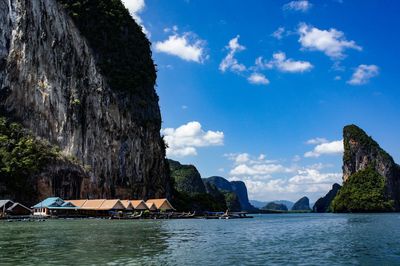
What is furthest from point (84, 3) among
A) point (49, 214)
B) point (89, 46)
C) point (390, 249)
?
point (390, 249)

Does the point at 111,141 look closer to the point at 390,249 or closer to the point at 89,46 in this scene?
the point at 89,46

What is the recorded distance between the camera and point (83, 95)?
105m

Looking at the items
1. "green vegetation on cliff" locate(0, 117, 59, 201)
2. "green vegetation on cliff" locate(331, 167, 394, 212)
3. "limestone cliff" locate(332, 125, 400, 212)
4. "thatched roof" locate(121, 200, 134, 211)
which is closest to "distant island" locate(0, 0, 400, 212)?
"green vegetation on cliff" locate(0, 117, 59, 201)

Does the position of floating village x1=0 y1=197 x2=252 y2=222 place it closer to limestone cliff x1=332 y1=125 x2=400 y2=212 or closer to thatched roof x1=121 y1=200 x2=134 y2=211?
thatched roof x1=121 y1=200 x2=134 y2=211

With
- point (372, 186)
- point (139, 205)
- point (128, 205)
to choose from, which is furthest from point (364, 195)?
point (128, 205)

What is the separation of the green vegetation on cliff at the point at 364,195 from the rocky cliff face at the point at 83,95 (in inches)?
3521

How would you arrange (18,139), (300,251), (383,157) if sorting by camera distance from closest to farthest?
1. (300,251)
2. (18,139)
3. (383,157)

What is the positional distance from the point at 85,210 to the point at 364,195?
409 ft

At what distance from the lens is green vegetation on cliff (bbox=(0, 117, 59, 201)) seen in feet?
274

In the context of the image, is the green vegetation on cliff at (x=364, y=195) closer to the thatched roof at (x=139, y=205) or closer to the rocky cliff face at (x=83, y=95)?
the rocky cliff face at (x=83, y=95)

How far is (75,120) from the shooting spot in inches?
3986

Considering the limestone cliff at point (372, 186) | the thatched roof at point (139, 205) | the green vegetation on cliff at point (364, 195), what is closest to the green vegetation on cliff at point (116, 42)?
the thatched roof at point (139, 205)

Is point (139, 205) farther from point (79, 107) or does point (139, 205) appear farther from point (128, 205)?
point (79, 107)

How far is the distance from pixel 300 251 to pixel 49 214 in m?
60.7
